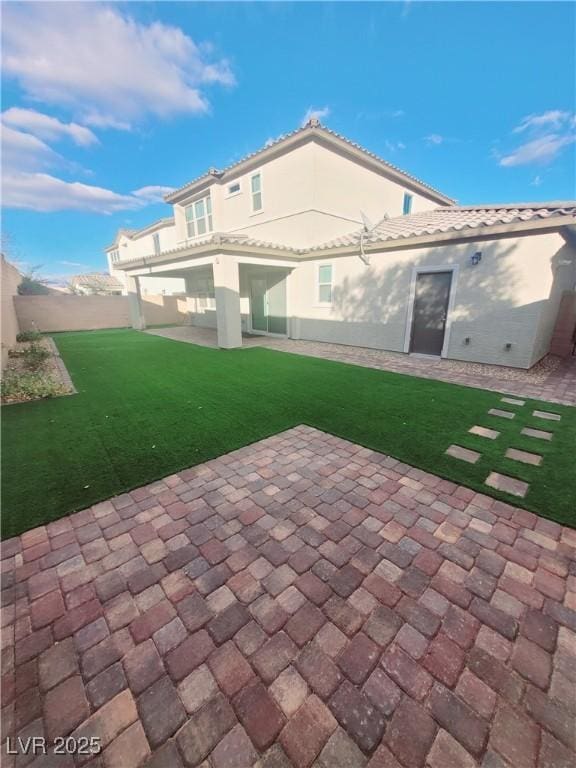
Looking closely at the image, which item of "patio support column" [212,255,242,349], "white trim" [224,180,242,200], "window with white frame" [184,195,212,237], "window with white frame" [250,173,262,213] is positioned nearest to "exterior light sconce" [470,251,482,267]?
"patio support column" [212,255,242,349]

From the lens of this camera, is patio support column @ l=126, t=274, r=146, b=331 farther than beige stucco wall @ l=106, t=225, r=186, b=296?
No

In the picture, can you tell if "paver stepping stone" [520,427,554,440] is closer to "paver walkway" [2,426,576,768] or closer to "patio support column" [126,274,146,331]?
"paver walkway" [2,426,576,768]

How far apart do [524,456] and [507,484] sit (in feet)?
2.56

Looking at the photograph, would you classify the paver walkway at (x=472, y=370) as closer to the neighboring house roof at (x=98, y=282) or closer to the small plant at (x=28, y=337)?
the small plant at (x=28, y=337)

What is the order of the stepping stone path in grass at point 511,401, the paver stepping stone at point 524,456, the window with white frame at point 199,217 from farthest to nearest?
the window with white frame at point 199,217 < the stepping stone path in grass at point 511,401 < the paver stepping stone at point 524,456

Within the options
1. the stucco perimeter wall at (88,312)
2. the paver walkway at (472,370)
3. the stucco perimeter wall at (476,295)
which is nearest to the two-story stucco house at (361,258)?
the stucco perimeter wall at (476,295)

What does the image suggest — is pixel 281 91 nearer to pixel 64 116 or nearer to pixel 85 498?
pixel 64 116

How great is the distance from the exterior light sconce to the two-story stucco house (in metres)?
0.03

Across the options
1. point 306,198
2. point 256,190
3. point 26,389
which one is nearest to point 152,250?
point 256,190

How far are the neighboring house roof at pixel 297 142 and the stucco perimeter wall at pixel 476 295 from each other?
3.90 metres

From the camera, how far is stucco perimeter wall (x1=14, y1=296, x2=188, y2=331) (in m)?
15.1

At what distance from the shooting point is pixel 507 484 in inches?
124

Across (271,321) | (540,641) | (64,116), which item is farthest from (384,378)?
(64,116)

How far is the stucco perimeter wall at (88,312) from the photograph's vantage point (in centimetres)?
1509
